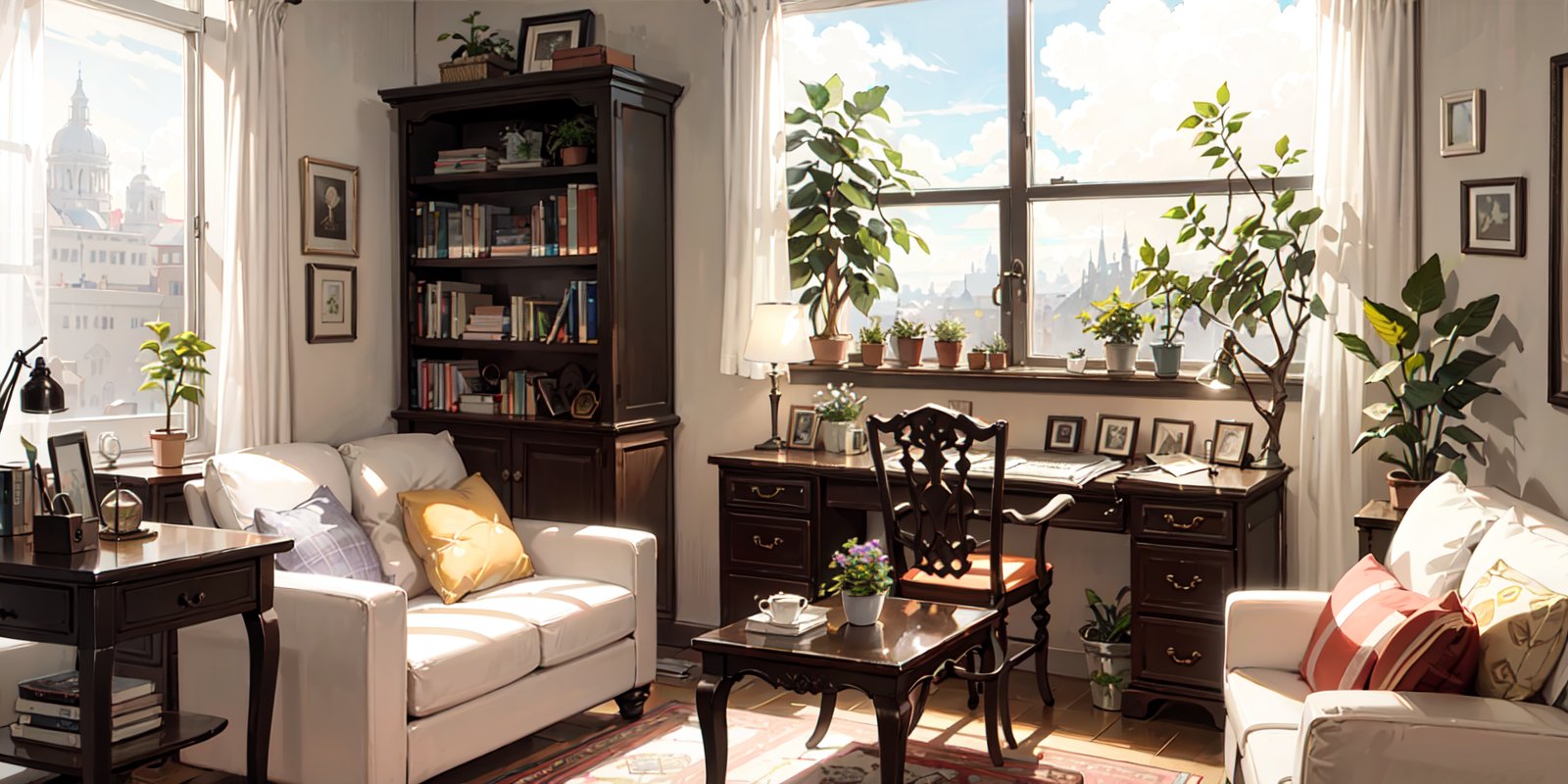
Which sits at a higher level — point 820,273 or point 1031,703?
point 820,273

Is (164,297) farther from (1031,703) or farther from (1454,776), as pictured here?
(1454,776)

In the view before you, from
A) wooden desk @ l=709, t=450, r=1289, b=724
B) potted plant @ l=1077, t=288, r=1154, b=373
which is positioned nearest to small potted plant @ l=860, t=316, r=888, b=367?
wooden desk @ l=709, t=450, r=1289, b=724

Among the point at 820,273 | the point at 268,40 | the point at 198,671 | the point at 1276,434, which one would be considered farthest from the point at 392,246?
the point at 1276,434

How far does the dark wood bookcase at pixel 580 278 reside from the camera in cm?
497

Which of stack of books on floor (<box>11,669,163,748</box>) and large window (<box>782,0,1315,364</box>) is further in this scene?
large window (<box>782,0,1315,364</box>)

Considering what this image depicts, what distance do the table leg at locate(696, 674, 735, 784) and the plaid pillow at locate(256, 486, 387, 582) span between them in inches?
47.8

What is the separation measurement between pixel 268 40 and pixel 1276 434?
3910 millimetres

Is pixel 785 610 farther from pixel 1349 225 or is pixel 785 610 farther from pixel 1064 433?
pixel 1349 225

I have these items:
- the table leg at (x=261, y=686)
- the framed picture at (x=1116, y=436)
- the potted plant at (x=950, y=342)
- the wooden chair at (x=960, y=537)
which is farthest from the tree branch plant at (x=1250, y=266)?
the table leg at (x=261, y=686)

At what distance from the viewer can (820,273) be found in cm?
502

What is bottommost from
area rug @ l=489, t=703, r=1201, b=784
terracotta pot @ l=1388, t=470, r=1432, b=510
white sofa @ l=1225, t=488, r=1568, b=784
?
area rug @ l=489, t=703, r=1201, b=784

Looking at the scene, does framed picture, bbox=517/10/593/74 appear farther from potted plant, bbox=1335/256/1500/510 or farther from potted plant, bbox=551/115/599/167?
potted plant, bbox=1335/256/1500/510

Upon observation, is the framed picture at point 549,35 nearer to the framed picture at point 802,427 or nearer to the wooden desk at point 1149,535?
the framed picture at point 802,427

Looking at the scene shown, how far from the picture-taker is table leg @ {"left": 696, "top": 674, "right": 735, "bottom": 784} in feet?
10.7
